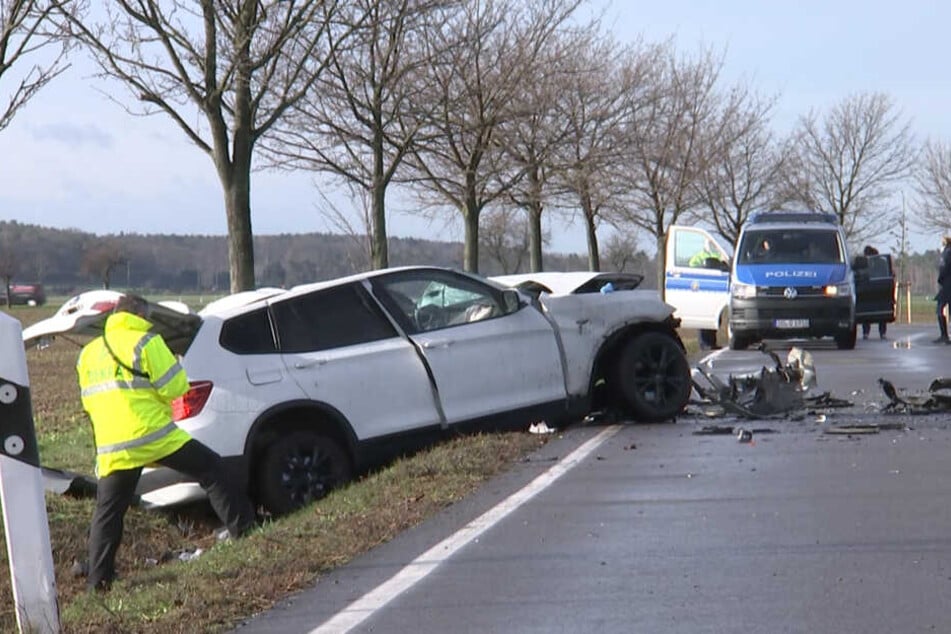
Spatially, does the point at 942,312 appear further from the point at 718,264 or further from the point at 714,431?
the point at 714,431

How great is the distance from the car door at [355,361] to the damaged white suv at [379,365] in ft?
0.03

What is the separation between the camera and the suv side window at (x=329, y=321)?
11.2 m

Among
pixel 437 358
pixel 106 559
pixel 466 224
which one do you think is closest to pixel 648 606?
pixel 106 559

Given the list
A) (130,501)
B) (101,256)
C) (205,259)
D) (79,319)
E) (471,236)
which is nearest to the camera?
(130,501)

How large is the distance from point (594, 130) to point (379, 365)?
78.2 ft

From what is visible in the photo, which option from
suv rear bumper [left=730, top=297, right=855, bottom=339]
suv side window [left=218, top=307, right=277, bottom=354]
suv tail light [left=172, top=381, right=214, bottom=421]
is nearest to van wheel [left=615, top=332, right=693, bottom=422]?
suv side window [left=218, top=307, right=277, bottom=354]

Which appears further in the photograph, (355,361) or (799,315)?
(799,315)

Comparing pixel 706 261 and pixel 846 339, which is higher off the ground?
pixel 706 261

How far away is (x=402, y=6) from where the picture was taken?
65.7ft

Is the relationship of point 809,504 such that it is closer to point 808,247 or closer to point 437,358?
point 437,358

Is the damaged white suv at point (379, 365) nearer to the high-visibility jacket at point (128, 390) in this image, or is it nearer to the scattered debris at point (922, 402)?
the high-visibility jacket at point (128, 390)

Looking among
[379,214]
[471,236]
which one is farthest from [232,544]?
[471,236]

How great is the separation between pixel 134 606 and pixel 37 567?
3.33 ft

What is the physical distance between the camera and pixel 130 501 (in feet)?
30.0
